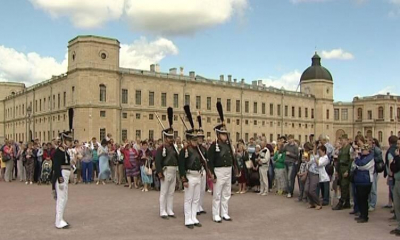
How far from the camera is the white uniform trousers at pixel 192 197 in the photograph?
8680 mm

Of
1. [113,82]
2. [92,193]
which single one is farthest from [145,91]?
[92,193]

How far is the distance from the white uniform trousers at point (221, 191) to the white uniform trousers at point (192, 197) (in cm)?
44

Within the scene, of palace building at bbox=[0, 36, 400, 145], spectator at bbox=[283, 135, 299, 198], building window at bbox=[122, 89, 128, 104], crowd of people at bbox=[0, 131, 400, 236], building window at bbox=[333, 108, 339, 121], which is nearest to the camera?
crowd of people at bbox=[0, 131, 400, 236]

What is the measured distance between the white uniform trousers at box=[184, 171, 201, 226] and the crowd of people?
8.2 inches

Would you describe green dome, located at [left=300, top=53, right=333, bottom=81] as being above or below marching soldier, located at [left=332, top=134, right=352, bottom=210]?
above

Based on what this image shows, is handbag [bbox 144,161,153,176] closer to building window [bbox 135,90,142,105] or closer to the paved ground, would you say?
the paved ground

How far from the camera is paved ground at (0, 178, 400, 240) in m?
7.84

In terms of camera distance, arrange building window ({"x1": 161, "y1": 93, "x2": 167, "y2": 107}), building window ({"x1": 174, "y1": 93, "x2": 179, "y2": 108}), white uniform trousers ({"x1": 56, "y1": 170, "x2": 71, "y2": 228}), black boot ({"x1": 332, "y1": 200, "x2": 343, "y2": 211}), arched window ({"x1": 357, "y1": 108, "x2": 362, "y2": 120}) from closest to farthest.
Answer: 1. white uniform trousers ({"x1": 56, "y1": 170, "x2": 71, "y2": 228})
2. black boot ({"x1": 332, "y1": 200, "x2": 343, "y2": 211})
3. building window ({"x1": 161, "y1": 93, "x2": 167, "y2": 107})
4. building window ({"x1": 174, "y1": 93, "x2": 179, "y2": 108})
5. arched window ({"x1": 357, "y1": 108, "x2": 362, "y2": 120})

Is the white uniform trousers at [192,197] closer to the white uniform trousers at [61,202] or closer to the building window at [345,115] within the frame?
the white uniform trousers at [61,202]

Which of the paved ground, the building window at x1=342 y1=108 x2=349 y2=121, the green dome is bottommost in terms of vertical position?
the paved ground

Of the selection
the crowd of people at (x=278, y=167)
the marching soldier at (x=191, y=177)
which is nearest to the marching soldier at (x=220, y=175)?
the marching soldier at (x=191, y=177)

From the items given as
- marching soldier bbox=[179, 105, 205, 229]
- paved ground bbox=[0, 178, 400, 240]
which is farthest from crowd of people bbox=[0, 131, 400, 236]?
paved ground bbox=[0, 178, 400, 240]

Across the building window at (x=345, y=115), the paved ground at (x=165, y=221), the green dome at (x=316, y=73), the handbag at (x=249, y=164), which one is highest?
the green dome at (x=316, y=73)

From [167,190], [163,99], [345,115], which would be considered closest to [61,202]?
[167,190]
